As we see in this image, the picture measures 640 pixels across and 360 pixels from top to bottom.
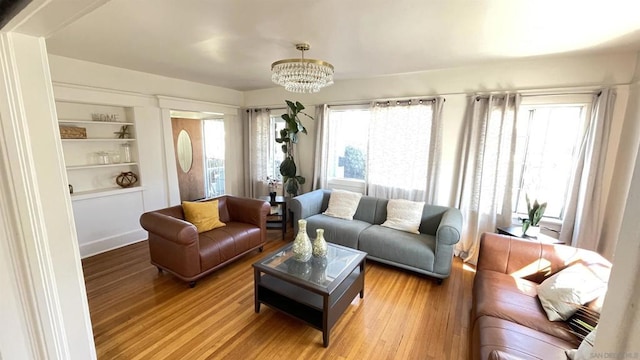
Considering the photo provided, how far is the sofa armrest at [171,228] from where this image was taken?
2.47 metres

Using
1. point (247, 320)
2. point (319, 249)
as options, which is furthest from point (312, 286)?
point (247, 320)

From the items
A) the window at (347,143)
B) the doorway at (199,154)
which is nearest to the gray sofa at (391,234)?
the window at (347,143)

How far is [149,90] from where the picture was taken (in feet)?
12.0

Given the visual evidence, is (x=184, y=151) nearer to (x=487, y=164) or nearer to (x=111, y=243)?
(x=111, y=243)

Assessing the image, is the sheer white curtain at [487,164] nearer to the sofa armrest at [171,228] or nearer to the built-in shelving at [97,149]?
the sofa armrest at [171,228]

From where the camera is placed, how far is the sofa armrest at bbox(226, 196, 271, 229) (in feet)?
10.9

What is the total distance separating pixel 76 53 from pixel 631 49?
5445mm

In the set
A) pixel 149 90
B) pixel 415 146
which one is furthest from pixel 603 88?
pixel 149 90

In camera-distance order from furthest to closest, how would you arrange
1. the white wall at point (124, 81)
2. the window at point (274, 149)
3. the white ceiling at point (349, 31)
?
the window at point (274, 149)
the white wall at point (124, 81)
the white ceiling at point (349, 31)

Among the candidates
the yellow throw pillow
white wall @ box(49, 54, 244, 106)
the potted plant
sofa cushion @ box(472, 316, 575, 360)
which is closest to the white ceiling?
white wall @ box(49, 54, 244, 106)

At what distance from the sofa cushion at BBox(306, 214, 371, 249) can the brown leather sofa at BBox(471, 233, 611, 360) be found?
1.33 m

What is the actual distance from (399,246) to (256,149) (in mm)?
3264

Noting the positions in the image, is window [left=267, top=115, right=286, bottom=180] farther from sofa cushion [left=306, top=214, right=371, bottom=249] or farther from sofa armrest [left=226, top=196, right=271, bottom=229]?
sofa cushion [left=306, top=214, right=371, bottom=249]

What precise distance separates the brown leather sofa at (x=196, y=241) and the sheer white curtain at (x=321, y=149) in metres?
1.20
